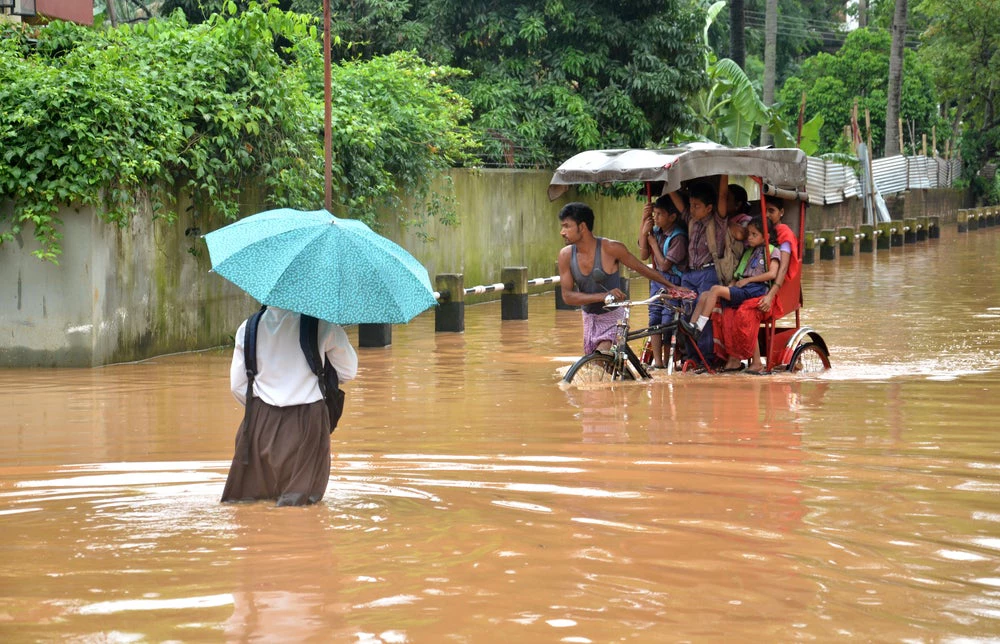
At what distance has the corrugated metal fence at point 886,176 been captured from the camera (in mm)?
36906

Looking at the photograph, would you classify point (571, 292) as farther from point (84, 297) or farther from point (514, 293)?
point (514, 293)

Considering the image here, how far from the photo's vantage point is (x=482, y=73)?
26.2 meters

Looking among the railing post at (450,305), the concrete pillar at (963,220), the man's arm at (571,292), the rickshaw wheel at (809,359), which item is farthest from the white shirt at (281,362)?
the concrete pillar at (963,220)

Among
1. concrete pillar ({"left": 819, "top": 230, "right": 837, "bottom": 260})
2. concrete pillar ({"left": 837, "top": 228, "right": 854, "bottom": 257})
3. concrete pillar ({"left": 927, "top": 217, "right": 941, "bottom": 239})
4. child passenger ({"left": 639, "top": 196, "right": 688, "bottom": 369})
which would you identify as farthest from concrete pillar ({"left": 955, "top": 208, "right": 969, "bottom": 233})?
child passenger ({"left": 639, "top": 196, "right": 688, "bottom": 369})

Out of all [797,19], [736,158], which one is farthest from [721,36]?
[736,158]

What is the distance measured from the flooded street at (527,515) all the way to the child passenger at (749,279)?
24.3 inches

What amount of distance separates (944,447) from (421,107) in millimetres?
12229

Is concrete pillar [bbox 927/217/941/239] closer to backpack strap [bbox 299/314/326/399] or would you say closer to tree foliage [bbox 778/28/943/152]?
tree foliage [bbox 778/28/943/152]

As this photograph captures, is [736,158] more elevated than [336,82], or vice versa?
[336,82]

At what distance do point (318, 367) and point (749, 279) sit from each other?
611 centimetres

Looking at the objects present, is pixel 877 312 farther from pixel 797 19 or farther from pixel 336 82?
pixel 797 19

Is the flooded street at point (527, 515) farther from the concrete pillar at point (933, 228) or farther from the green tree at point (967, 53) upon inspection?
the green tree at point (967, 53)

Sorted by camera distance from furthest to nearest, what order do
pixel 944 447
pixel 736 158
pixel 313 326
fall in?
pixel 736 158, pixel 944 447, pixel 313 326

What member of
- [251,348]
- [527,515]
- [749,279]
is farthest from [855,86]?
[251,348]
